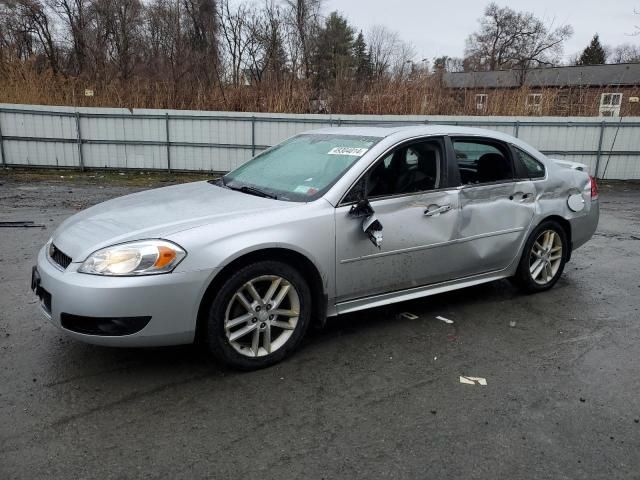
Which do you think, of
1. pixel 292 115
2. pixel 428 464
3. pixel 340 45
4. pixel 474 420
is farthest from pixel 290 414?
pixel 340 45

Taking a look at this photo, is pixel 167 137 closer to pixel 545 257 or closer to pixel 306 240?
pixel 545 257

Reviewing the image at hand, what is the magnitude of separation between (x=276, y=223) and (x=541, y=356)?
2058 mm

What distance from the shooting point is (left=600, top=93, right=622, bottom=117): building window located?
16.3 metres

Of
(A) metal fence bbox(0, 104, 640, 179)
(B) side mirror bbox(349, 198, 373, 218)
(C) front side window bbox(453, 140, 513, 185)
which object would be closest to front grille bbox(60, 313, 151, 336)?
(B) side mirror bbox(349, 198, 373, 218)

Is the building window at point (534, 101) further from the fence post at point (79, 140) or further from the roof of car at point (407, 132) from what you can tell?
the fence post at point (79, 140)

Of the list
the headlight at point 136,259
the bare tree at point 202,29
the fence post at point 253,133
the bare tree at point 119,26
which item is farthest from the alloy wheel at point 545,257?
the bare tree at point 119,26

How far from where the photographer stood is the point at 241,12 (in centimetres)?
2553

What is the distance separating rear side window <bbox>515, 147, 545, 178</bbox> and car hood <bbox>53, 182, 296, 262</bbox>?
2.39 meters

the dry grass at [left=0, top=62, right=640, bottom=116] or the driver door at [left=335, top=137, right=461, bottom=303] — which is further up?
the dry grass at [left=0, top=62, right=640, bottom=116]

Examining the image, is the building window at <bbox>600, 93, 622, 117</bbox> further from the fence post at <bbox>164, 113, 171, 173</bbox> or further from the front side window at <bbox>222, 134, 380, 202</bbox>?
the front side window at <bbox>222, 134, 380, 202</bbox>

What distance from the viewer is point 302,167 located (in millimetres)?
4168

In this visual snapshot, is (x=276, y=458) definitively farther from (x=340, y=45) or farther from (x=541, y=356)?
(x=340, y=45)

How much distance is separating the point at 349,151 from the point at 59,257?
2.14 meters

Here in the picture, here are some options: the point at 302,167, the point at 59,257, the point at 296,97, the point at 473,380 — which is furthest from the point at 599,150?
the point at 59,257
